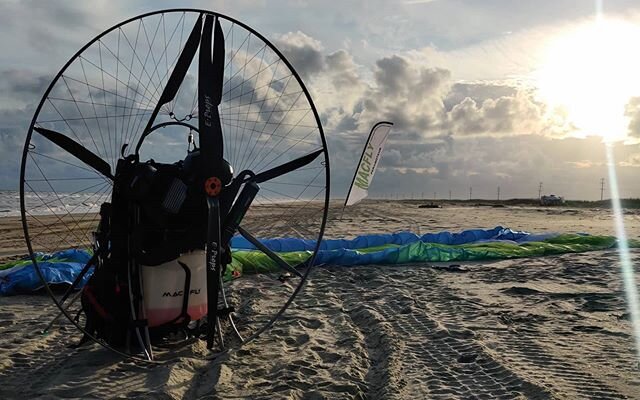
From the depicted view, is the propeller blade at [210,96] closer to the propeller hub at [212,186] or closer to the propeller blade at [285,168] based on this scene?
the propeller hub at [212,186]

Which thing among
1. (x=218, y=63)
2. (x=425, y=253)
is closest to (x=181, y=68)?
(x=218, y=63)

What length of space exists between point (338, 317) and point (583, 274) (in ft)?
15.8

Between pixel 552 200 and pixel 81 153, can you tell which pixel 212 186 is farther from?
pixel 552 200

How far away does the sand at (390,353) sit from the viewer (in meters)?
4.33

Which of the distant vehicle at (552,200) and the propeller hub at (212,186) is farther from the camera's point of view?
the distant vehicle at (552,200)

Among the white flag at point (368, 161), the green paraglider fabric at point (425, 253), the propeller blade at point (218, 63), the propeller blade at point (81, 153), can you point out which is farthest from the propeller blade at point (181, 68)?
the white flag at point (368, 161)

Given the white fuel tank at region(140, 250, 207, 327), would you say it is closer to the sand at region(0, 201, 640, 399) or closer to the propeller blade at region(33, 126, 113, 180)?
the sand at region(0, 201, 640, 399)

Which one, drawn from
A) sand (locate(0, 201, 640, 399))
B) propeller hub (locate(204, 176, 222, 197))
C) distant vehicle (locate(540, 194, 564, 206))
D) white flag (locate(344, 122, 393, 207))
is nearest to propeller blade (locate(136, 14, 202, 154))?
propeller hub (locate(204, 176, 222, 197))

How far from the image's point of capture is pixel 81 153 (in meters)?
4.90

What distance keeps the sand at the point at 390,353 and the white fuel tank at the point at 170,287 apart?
466mm

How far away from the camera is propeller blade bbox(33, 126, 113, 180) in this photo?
4770mm

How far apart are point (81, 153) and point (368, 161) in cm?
1485

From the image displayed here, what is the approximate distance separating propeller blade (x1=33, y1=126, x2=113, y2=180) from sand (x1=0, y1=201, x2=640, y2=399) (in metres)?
1.90

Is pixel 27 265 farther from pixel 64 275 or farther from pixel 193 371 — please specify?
pixel 193 371
